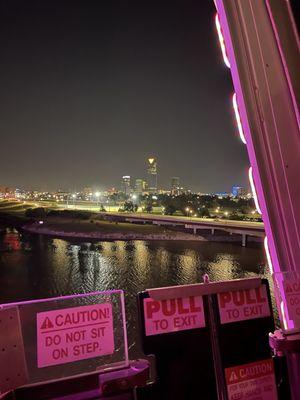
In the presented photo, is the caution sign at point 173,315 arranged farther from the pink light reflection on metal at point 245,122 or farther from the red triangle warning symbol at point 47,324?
the pink light reflection on metal at point 245,122

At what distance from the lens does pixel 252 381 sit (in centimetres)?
238

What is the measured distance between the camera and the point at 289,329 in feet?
7.86

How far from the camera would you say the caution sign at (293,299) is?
249 cm

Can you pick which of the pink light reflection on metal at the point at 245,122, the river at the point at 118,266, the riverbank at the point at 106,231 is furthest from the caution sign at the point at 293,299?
the riverbank at the point at 106,231

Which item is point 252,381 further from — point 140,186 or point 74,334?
point 140,186

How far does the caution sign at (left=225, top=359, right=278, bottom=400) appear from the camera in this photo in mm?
2316

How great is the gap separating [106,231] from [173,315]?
1593 inches

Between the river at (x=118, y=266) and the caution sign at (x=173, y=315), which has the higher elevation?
the river at (x=118, y=266)

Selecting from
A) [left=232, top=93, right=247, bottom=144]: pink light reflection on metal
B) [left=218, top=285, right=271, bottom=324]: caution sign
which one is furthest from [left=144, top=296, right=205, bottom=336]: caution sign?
[left=232, top=93, right=247, bottom=144]: pink light reflection on metal

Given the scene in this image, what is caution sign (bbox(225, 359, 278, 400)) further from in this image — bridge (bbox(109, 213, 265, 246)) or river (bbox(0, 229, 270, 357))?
bridge (bbox(109, 213, 265, 246))

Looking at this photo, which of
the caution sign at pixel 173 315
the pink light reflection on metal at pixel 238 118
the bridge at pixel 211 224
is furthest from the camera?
the bridge at pixel 211 224

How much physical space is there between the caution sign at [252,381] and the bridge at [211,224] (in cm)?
3261

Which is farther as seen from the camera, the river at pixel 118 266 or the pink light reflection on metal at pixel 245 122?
the river at pixel 118 266

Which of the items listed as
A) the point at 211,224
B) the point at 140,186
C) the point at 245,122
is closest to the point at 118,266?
the point at 211,224
